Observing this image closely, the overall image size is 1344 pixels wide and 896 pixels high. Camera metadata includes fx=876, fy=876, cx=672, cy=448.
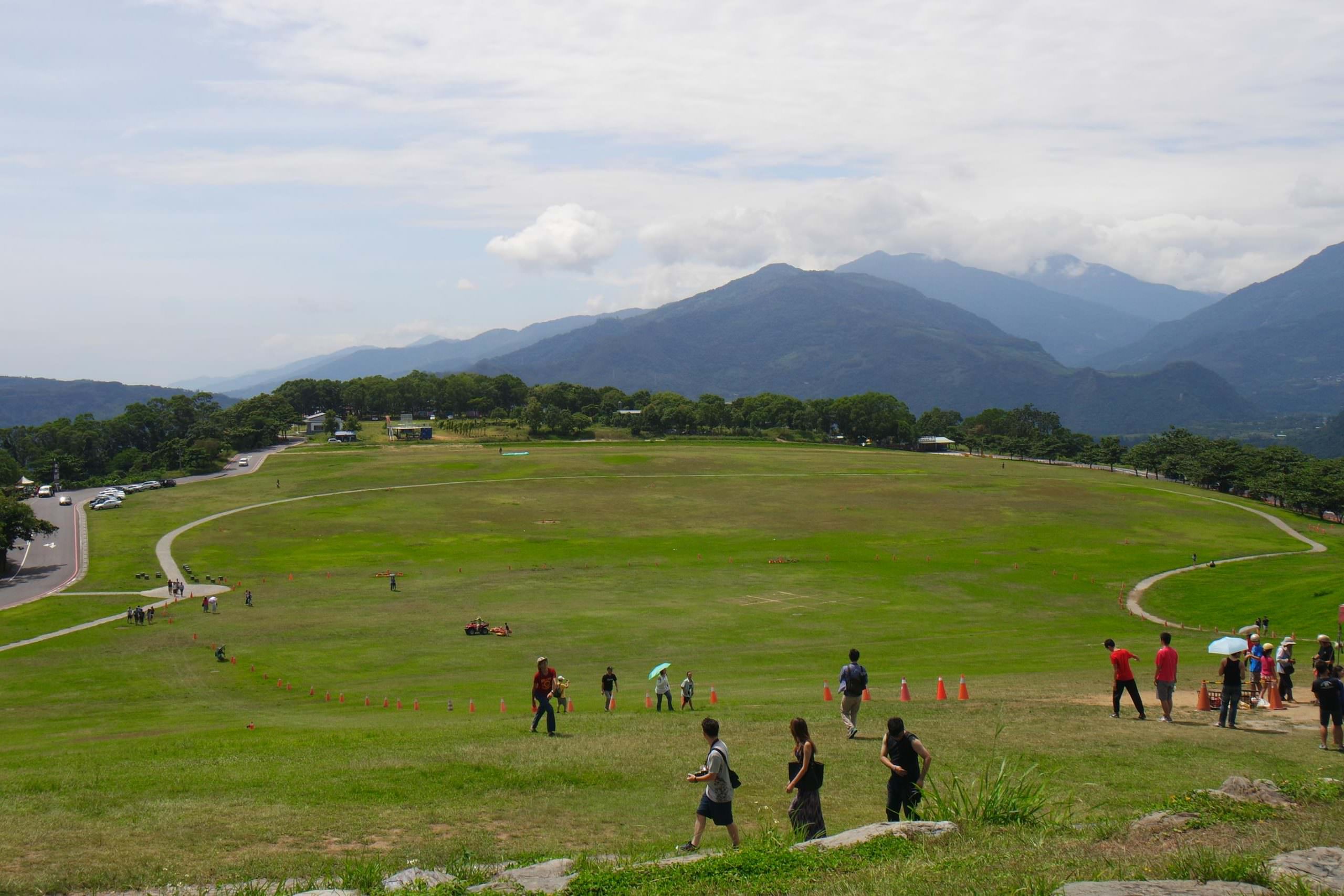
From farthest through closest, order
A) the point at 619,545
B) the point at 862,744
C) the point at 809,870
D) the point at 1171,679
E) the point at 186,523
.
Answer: the point at 186,523 < the point at 619,545 < the point at 1171,679 < the point at 862,744 < the point at 809,870

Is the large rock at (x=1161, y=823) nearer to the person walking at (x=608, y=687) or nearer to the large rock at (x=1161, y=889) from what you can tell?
the large rock at (x=1161, y=889)

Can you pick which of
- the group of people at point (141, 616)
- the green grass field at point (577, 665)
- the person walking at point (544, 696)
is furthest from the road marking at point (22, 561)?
the person walking at point (544, 696)

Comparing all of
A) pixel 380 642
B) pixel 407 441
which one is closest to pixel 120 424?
pixel 407 441

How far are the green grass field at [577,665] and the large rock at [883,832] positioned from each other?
0.97 metres

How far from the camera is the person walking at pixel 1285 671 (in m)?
24.8

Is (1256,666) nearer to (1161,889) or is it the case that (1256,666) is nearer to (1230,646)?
(1230,646)

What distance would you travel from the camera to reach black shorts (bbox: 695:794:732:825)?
42.5ft

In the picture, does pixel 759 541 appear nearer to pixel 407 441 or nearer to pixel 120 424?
pixel 407 441

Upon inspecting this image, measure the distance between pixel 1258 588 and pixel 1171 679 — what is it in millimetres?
43381

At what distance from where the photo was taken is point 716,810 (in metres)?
13.1

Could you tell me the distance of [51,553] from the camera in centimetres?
8525

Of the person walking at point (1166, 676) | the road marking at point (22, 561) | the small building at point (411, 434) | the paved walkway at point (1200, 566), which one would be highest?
the small building at point (411, 434)

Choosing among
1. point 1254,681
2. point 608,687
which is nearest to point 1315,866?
point 1254,681

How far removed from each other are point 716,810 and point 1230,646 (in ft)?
59.9
